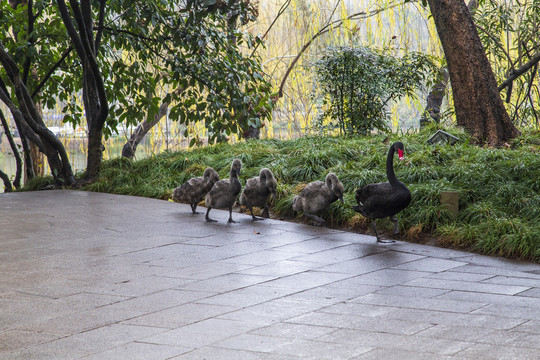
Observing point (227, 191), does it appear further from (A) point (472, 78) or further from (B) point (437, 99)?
(B) point (437, 99)

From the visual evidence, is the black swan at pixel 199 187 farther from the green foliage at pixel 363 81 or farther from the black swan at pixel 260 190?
the green foliage at pixel 363 81

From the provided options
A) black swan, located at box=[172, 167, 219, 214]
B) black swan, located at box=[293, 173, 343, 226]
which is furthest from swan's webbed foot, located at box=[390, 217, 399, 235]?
black swan, located at box=[172, 167, 219, 214]

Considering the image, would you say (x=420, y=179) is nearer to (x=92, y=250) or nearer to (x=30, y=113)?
(x=92, y=250)

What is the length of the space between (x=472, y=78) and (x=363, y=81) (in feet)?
8.69

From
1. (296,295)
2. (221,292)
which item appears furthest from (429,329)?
(221,292)

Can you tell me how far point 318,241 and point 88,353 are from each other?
3669 millimetres

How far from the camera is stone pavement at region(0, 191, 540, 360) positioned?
3596 millimetres

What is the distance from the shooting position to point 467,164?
8219 millimetres

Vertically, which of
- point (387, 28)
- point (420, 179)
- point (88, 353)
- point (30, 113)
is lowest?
point (88, 353)

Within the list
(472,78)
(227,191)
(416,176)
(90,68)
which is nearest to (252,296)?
(227,191)

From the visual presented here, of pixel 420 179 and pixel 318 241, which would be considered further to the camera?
pixel 420 179

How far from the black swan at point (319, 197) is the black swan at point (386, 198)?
1.55ft

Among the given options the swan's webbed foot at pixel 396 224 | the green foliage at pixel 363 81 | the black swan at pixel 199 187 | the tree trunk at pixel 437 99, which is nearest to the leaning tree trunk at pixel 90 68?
the black swan at pixel 199 187

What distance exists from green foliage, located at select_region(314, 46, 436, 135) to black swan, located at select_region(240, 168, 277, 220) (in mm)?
5074
